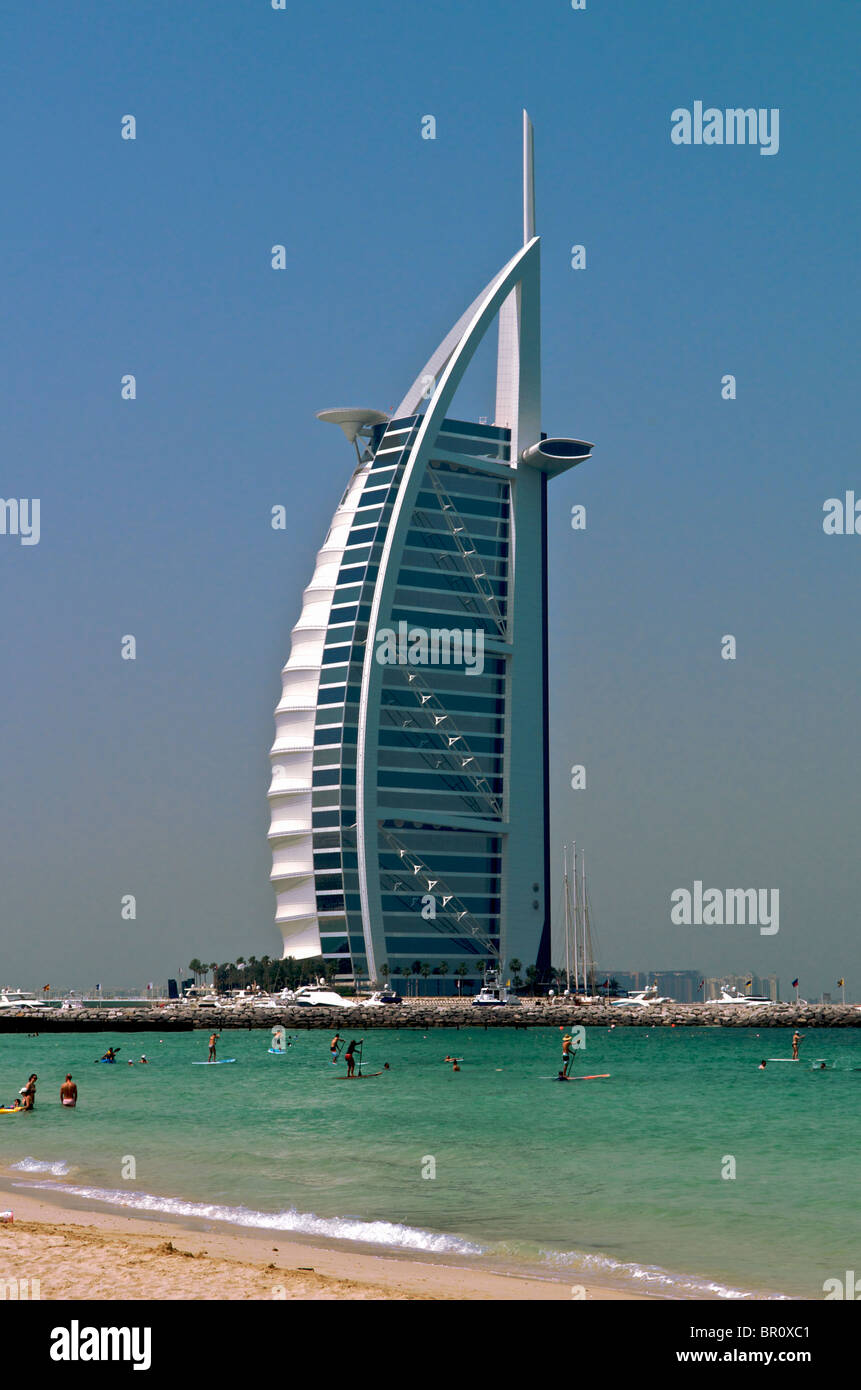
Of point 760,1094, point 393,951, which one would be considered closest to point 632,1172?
point 760,1094

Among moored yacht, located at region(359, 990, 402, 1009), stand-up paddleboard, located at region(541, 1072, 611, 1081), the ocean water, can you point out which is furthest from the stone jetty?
stand-up paddleboard, located at region(541, 1072, 611, 1081)

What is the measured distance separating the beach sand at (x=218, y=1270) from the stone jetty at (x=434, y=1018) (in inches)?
3774

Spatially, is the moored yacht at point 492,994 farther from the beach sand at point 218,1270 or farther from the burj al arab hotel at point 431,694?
the beach sand at point 218,1270

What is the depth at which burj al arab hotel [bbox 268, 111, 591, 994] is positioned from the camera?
467 feet

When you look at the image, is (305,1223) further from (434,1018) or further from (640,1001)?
(640,1001)

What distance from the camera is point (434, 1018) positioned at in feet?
404

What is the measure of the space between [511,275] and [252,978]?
A: 261 feet

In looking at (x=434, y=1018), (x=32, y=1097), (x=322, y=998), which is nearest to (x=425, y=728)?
(x=322, y=998)

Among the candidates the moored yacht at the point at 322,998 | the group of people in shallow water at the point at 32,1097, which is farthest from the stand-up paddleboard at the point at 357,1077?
the moored yacht at the point at 322,998

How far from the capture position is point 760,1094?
175 ft

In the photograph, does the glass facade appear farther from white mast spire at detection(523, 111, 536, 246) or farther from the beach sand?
the beach sand

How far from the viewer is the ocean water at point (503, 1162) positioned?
69.1 ft

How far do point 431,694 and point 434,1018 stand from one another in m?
37.7
